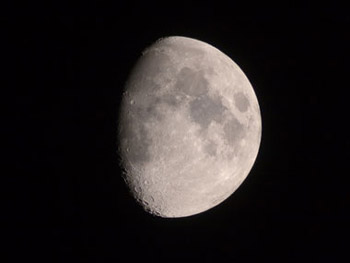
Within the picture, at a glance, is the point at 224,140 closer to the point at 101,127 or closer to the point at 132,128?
the point at 132,128

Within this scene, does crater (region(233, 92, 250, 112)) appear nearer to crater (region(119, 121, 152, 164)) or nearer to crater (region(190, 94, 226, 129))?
crater (region(190, 94, 226, 129))

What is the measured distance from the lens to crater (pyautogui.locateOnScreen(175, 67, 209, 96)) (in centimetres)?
407

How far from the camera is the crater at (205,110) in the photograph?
4.04 metres

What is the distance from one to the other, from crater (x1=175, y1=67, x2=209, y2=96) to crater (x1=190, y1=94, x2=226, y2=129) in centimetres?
7

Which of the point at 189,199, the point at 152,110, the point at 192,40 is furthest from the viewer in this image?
the point at 192,40

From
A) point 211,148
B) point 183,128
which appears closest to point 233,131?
point 211,148

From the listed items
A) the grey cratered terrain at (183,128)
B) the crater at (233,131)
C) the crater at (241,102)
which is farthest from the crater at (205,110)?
the crater at (241,102)

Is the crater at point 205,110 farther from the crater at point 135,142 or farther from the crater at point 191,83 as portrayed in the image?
the crater at point 135,142

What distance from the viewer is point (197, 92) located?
161 inches

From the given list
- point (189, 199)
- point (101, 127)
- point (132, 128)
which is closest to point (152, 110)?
point (132, 128)

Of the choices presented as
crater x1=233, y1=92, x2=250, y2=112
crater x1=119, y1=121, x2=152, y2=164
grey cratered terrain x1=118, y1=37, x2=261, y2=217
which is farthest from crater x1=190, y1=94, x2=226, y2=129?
crater x1=119, y1=121, x2=152, y2=164

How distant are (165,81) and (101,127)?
721 millimetres

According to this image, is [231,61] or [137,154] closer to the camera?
[137,154]

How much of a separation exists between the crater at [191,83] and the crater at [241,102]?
38 centimetres
